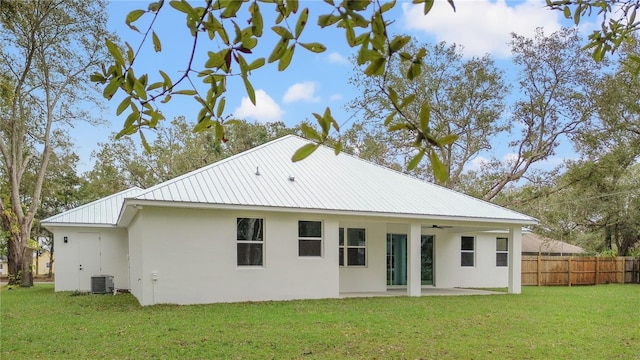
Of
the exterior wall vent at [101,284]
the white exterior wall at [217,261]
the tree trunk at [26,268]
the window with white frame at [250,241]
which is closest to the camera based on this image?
the white exterior wall at [217,261]

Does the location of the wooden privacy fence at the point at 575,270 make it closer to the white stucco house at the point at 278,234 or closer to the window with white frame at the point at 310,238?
the white stucco house at the point at 278,234

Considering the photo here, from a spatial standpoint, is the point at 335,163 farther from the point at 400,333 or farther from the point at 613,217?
the point at 613,217

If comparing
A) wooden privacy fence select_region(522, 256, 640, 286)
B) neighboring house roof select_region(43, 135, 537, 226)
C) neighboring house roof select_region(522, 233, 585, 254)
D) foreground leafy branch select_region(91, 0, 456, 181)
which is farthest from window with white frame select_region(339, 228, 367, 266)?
neighboring house roof select_region(522, 233, 585, 254)

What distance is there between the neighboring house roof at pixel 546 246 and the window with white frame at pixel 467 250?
33.8 feet

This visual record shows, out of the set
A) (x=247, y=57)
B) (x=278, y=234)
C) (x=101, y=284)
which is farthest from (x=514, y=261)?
(x=247, y=57)

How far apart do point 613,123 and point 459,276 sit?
12104mm

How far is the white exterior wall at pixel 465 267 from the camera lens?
60.7ft

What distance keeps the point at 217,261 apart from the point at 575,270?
16281 millimetres

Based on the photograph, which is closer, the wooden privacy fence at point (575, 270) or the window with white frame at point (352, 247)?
the window with white frame at point (352, 247)

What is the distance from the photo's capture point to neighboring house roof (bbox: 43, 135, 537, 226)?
1252cm

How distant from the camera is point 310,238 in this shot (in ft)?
44.7

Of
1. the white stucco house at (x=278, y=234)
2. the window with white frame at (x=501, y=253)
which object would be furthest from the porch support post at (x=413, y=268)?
the window with white frame at (x=501, y=253)

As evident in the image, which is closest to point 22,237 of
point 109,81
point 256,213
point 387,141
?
point 256,213

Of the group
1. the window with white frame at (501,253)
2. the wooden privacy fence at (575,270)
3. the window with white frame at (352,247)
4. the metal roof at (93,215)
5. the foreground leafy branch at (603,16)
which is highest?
the foreground leafy branch at (603,16)
